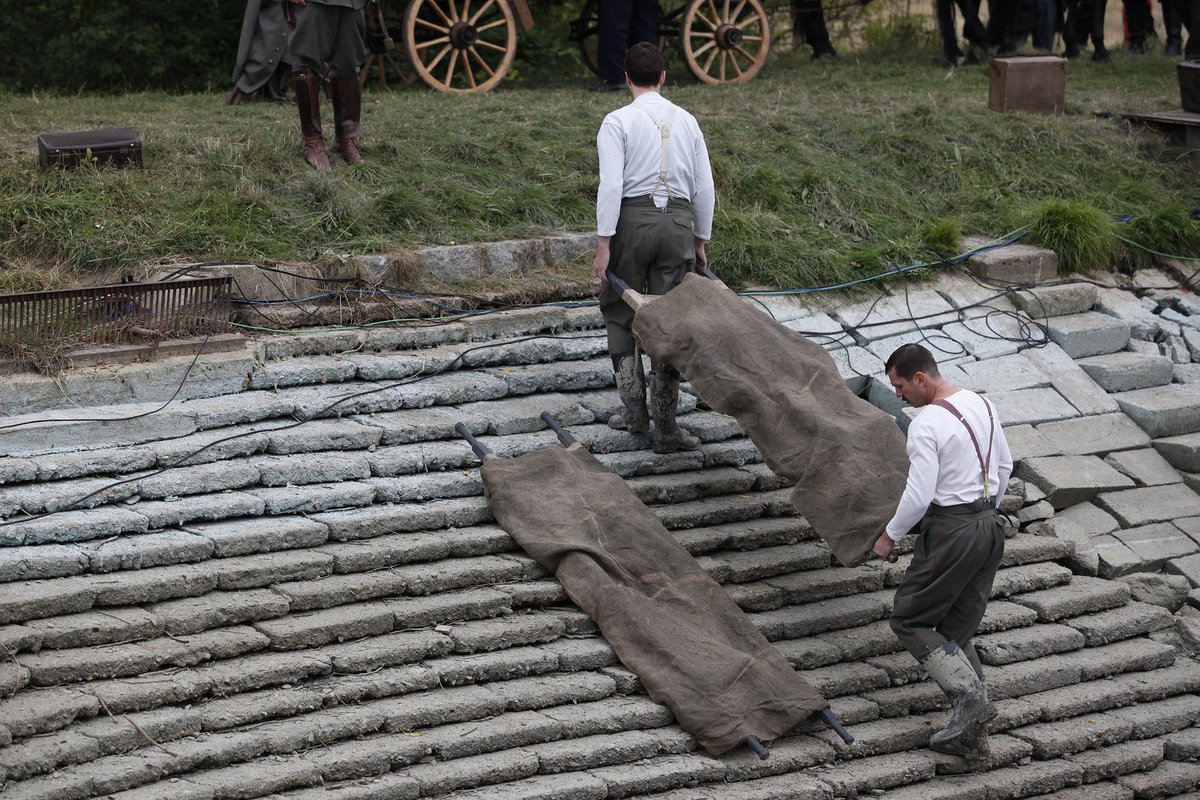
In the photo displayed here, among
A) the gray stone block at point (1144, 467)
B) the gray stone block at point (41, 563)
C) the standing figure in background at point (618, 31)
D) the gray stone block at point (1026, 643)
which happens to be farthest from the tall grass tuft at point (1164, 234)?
the gray stone block at point (41, 563)

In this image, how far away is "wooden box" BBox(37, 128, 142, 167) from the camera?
8.34 m

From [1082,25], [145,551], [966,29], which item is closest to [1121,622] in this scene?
[145,551]

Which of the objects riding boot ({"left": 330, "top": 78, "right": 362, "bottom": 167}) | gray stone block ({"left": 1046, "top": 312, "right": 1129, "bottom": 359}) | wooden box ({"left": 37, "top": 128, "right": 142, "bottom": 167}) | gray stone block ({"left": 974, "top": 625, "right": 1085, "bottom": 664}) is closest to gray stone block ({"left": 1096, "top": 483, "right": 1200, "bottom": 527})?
gray stone block ({"left": 1046, "top": 312, "right": 1129, "bottom": 359})

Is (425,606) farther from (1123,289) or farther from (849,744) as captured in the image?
(1123,289)

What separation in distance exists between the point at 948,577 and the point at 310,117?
5.18 m

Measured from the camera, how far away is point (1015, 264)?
9.15 metres

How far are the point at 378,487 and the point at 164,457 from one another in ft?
3.06

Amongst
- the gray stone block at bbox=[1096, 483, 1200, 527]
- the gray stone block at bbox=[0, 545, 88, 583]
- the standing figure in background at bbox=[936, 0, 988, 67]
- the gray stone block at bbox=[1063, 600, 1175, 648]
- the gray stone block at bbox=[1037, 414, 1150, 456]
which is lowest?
the gray stone block at bbox=[1063, 600, 1175, 648]

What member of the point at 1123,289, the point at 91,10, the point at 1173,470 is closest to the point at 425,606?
the point at 1173,470

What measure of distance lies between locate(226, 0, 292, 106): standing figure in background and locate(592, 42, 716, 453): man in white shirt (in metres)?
4.75

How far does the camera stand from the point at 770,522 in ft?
22.3

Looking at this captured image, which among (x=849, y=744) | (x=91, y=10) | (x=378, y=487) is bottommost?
(x=849, y=744)

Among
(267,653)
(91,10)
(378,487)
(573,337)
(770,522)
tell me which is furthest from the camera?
(91,10)

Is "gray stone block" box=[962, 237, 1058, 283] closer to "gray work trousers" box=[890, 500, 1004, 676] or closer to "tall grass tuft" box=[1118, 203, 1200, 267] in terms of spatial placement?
"tall grass tuft" box=[1118, 203, 1200, 267]
